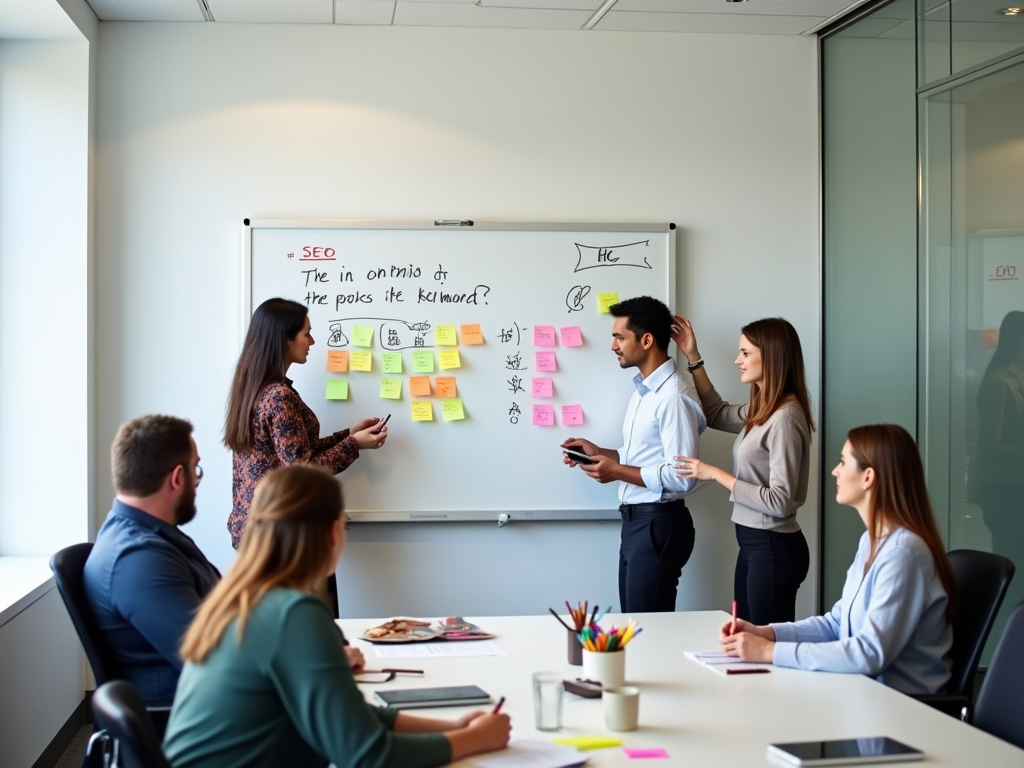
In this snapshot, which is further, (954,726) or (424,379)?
(424,379)

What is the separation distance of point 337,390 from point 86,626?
201 cm

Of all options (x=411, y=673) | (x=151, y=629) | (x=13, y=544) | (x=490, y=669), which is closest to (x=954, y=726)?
(x=490, y=669)

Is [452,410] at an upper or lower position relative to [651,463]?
upper

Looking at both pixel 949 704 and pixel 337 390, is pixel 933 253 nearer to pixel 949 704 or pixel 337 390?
pixel 949 704

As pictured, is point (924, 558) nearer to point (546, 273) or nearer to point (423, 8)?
point (546, 273)

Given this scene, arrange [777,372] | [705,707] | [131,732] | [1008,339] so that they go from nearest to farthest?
[131,732] → [705,707] → [1008,339] → [777,372]

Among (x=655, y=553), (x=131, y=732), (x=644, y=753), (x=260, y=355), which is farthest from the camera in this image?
(x=655, y=553)

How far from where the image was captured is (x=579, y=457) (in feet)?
13.8

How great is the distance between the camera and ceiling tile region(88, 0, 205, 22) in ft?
13.3

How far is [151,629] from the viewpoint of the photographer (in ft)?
7.54

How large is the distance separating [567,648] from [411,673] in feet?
1.29

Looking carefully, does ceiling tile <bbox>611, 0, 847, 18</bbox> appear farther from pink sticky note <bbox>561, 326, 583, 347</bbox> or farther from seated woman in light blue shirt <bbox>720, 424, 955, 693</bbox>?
seated woman in light blue shirt <bbox>720, 424, 955, 693</bbox>

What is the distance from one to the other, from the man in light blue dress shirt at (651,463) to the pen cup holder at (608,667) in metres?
1.71

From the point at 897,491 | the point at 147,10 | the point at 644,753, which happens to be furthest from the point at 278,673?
the point at 147,10
